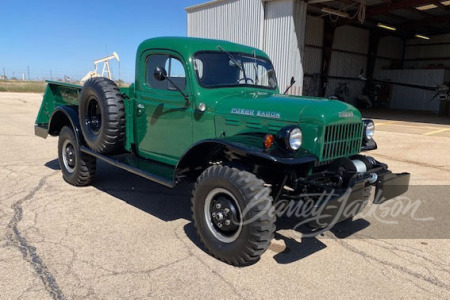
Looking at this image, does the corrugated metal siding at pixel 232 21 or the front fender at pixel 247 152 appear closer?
the front fender at pixel 247 152

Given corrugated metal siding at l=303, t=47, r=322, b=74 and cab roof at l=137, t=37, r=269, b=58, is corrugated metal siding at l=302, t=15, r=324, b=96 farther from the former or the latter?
cab roof at l=137, t=37, r=269, b=58

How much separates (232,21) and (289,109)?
13500 mm

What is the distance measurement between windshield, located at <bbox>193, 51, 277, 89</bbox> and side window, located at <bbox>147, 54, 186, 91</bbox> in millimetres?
219

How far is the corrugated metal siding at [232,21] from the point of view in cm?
1509

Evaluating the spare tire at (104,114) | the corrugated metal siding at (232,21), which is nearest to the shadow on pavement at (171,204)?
the spare tire at (104,114)

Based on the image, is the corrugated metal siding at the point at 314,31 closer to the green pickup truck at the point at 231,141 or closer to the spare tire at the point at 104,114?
the green pickup truck at the point at 231,141

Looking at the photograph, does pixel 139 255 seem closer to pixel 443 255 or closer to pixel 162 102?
pixel 162 102

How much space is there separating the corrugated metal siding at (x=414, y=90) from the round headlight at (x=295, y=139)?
21920 mm

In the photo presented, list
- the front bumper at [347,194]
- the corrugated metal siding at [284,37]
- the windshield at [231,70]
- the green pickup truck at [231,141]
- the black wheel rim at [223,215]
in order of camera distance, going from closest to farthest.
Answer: the front bumper at [347,194], the green pickup truck at [231,141], the black wheel rim at [223,215], the windshield at [231,70], the corrugated metal siding at [284,37]

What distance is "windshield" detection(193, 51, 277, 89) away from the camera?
13.1 ft

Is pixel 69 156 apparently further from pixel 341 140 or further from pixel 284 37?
pixel 284 37

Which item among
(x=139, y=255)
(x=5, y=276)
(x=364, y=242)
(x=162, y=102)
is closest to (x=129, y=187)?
(x=162, y=102)

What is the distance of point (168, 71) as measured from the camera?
423cm

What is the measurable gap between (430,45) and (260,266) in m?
27.1
